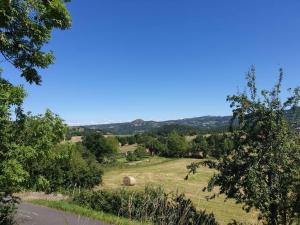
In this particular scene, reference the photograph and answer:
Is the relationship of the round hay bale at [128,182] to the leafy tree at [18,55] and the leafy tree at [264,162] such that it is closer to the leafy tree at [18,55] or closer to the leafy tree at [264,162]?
the leafy tree at [264,162]

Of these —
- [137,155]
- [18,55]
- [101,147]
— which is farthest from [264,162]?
[137,155]

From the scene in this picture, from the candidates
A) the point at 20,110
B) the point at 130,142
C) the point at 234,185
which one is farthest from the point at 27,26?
the point at 130,142

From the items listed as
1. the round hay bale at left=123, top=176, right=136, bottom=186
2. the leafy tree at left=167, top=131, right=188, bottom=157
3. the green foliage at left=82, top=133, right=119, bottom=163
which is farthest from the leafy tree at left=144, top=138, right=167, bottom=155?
the round hay bale at left=123, top=176, right=136, bottom=186

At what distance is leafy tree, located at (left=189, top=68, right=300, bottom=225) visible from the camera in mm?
15359

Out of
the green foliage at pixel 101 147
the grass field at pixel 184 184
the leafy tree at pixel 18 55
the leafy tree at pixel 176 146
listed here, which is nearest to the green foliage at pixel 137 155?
the green foliage at pixel 101 147

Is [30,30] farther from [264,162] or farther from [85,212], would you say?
[85,212]

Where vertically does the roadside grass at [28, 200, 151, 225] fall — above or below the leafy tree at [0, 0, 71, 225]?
below

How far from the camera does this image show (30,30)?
34.6 ft

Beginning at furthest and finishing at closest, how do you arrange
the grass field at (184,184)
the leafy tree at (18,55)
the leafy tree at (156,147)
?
the leafy tree at (156,147)
the grass field at (184,184)
the leafy tree at (18,55)

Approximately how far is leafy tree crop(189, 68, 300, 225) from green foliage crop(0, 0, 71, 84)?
8.49 metres

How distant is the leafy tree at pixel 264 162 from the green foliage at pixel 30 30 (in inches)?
334

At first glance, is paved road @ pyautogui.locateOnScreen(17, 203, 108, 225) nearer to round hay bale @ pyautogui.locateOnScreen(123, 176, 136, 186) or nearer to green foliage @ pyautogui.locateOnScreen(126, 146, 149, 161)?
round hay bale @ pyautogui.locateOnScreen(123, 176, 136, 186)

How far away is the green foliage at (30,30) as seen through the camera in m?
9.95

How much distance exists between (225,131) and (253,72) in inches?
112
